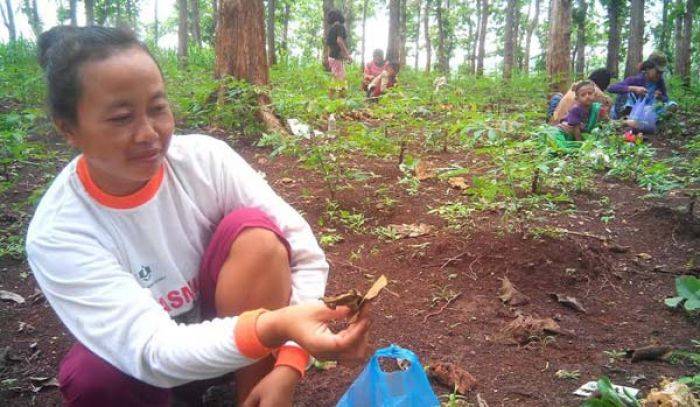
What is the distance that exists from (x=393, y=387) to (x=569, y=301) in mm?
1169

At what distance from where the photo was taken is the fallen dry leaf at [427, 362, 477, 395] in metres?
1.69

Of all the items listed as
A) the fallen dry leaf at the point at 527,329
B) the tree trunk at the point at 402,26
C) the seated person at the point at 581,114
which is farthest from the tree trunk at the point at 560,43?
the tree trunk at the point at 402,26

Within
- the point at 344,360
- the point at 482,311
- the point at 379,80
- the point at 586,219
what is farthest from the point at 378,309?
the point at 379,80

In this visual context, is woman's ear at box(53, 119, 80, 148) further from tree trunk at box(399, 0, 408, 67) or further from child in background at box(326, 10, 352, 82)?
tree trunk at box(399, 0, 408, 67)

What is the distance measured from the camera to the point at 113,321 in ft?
3.73

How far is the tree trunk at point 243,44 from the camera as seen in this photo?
16.6 ft

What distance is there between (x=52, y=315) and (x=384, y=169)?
2.57 metres

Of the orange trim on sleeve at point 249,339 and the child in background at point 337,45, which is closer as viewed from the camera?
the orange trim on sleeve at point 249,339

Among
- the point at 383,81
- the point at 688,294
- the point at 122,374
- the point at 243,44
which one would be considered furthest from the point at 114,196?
the point at 383,81

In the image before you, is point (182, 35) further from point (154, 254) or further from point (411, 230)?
point (154, 254)

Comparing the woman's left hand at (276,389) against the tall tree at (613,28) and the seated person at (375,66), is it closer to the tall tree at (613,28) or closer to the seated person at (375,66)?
the seated person at (375,66)

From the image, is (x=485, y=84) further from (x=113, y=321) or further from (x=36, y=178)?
(x=113, y=321)

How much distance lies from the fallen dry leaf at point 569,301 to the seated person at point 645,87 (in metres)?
5.83

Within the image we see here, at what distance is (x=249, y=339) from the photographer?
1.11m
